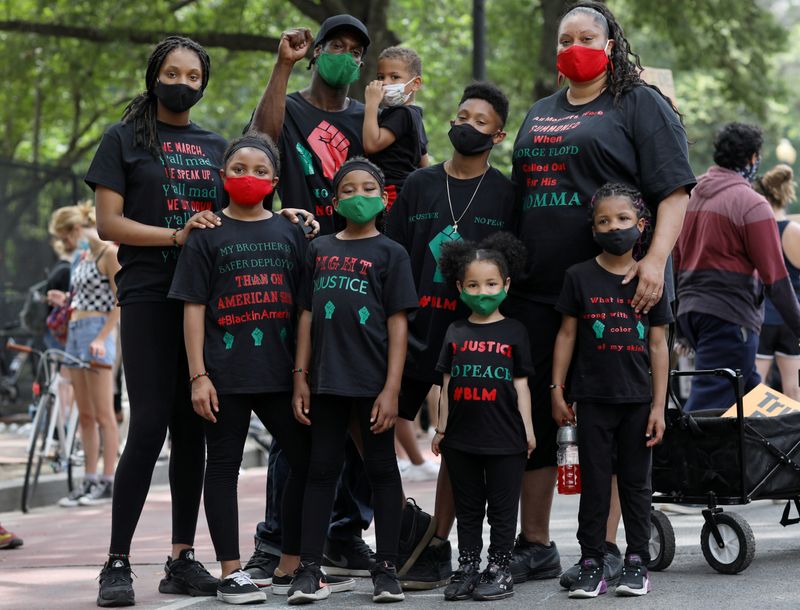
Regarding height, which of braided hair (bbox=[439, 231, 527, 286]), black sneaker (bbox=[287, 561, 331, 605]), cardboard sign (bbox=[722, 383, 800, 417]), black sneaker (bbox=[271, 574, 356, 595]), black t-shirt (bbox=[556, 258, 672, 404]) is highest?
braided hair (bbox=[439, 231, 527, 286])

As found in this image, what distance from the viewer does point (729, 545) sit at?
19.8 feet

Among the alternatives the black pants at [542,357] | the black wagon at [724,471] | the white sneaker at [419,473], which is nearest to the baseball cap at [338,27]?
the black pants at [542,357]

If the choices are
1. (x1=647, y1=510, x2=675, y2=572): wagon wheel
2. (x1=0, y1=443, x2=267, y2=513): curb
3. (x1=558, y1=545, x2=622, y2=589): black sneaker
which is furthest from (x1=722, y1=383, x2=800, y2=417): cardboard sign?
(x1=0, y1=443, x2=267, y2=513): curb

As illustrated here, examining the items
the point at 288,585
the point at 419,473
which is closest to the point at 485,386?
the point at 288,585

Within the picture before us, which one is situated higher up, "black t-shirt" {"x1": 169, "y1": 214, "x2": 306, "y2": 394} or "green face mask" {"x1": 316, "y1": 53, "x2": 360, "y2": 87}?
"green face mask" {"x1": 316, "y1": 53, "x2": 360, "y2": 87}

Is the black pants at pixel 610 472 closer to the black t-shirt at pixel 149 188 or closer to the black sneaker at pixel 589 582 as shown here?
the black sneaker at pixel 589 582

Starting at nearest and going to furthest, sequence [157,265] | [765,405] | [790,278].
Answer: [157,265], [765,405], [790,278]

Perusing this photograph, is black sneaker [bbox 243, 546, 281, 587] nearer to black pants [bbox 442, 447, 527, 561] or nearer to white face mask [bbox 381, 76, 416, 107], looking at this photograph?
black pants [bbox 442, 447, 527, 561]

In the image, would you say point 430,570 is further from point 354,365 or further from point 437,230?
point 437,230

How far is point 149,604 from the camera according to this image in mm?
5547

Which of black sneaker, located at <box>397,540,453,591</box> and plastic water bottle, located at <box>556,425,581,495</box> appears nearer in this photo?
plastic water bottle, located at <box>556,425,581,495</box>

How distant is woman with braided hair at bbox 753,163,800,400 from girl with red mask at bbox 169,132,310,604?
4.39 meters

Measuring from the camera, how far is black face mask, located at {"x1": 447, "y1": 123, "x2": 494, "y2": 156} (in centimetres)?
574

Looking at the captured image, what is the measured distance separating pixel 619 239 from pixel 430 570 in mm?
1650
